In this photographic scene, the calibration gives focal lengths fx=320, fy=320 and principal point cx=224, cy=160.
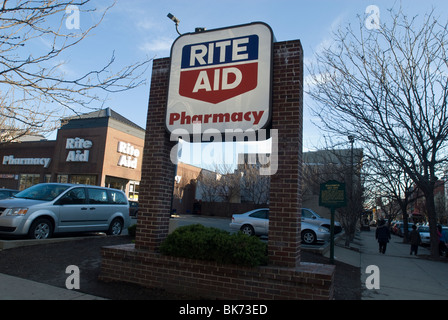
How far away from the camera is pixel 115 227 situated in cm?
1097

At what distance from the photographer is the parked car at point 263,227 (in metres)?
13.6

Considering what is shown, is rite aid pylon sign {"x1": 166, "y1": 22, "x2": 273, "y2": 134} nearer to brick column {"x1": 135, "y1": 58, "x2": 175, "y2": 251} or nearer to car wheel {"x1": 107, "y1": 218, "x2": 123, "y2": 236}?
brick column {"x1": 135, "y1": 58, "x2": 175, "y2": 251}

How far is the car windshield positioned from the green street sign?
8059 mm

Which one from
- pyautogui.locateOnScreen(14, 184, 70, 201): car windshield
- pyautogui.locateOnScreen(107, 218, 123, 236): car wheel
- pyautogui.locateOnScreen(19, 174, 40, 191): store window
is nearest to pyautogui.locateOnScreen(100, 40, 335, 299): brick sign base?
pyautogui.locateOnScreen(14, 184, 70, 201): car windshield

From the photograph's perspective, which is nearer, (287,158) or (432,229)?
(287,158)

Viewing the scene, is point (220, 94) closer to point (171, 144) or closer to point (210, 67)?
point (210, 67)

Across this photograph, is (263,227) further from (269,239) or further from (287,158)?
(287,158)

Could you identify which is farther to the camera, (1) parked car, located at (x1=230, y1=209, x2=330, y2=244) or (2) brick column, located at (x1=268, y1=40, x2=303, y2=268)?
(1) parked car, located at (x1=230, y1=209, x2=330, y2=244)

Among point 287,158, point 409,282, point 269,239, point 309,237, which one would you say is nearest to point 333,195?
point 409,282

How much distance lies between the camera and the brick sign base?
4.65 metres

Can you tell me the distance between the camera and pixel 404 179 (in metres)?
23.6

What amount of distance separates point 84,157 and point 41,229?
21.9 m

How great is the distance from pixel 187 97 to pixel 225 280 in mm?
3391
